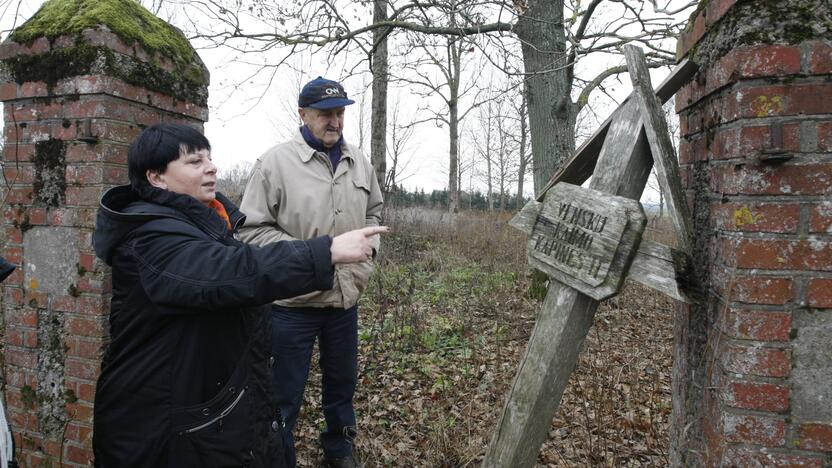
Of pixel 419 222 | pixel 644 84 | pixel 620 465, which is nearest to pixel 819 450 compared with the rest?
pixel 644 84

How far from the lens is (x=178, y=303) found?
4.94ft

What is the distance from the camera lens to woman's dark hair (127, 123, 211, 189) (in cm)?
168

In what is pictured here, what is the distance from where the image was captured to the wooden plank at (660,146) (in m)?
1.54

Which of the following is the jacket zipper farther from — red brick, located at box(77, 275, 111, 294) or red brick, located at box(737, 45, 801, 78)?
red brick, located at box(737, 45, 801, 78)

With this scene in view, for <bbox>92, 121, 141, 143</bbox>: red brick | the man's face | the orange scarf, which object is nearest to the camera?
the orange scarf

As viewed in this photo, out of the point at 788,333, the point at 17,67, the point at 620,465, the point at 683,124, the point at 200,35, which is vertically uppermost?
the point at 200,35

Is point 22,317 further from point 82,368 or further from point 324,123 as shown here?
point 324,123

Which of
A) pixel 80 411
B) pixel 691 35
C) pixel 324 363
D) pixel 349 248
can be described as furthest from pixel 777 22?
pixel 80 411

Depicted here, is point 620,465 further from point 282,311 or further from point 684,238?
point 282,311

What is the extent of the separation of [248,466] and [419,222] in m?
11.4

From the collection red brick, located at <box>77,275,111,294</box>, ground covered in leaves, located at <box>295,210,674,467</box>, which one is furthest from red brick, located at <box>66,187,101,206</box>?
ground covered in leaves, located at <box>295,210,674,467</box>

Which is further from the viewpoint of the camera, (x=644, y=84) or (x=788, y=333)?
(x=644, y=84)

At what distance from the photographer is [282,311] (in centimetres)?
270

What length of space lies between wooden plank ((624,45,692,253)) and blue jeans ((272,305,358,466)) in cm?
184
